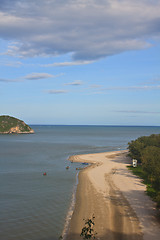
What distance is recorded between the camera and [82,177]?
59.4 metres

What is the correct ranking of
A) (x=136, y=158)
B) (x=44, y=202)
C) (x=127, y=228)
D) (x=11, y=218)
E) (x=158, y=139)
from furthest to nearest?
(x=158, y=139) → (x=136, y=158) → (x=44, y=202) → (x=11, y=218) → (x=127, y=228)

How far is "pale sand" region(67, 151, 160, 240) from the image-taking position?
2863 centimetres

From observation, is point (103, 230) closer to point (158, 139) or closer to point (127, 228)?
point (127, 228)

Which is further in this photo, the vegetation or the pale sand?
the vegetation

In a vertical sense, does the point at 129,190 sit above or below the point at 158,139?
below

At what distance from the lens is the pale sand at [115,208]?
93.9 ft

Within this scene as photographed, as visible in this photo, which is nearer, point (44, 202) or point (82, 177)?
point (44, 202)

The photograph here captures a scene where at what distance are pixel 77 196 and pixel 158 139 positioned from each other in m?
53.3

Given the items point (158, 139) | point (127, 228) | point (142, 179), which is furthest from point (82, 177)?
point (158, 139)

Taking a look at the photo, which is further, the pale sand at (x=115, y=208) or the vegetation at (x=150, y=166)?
the vegetation at (x=150, y=166)

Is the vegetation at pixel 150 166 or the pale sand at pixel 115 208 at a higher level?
the vegetation at pixel 150 166

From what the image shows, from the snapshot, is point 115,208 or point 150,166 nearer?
point 115,208

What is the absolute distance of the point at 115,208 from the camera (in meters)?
36.7

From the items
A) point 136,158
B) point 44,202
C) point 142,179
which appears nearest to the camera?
point 44,202
